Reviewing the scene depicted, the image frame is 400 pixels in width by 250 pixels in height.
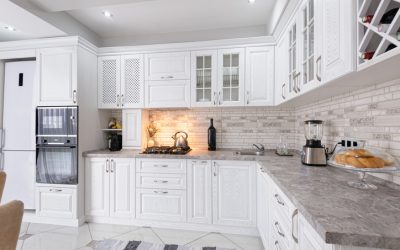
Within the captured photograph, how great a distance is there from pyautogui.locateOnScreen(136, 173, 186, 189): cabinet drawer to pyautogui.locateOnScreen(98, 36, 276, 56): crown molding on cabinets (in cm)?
166

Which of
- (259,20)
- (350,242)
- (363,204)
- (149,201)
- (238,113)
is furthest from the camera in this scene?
(238,113)

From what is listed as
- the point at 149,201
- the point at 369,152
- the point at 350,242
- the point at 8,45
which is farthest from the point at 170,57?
the point at 350,242

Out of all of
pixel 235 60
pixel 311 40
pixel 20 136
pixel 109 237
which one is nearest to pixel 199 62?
pixel 235 60

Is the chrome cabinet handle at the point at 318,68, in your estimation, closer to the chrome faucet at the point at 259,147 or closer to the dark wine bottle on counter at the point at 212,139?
the chrome faucet at the point at 259,147

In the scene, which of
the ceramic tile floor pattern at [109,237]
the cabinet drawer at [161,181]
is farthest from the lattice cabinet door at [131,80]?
the ceramic tile floor pattern at [109,237]

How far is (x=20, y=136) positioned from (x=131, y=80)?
5.30 ft

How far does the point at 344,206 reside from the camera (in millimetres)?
891

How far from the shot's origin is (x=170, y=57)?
114 inches

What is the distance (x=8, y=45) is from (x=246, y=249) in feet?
12.6

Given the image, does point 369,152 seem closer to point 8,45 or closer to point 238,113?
point 238,113

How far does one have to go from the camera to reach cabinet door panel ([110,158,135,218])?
270cm

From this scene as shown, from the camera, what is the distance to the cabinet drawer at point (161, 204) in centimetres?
259

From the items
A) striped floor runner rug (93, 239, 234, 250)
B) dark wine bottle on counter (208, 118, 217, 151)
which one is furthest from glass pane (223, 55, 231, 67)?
striped floor runner rug (93, 239, 234, 250)

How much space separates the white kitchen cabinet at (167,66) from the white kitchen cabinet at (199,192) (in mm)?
1187
